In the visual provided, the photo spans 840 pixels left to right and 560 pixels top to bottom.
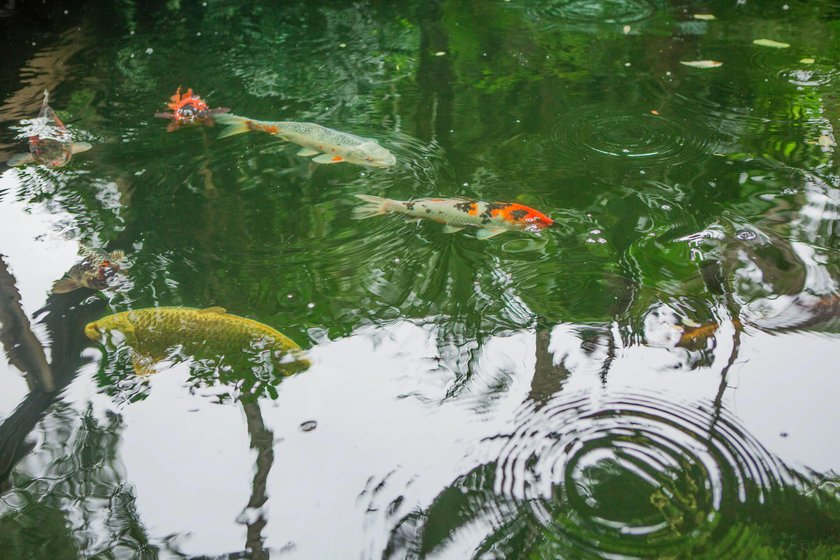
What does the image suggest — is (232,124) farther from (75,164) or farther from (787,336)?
(787,336)

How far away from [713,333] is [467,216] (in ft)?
4.21

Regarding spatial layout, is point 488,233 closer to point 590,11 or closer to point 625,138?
point 625,138

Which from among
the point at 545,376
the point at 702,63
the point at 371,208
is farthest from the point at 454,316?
the point at 702,63

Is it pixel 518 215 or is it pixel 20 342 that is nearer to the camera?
pixel 20 342

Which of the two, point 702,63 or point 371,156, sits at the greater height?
point 702,63

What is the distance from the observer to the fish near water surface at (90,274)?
10.9 feet

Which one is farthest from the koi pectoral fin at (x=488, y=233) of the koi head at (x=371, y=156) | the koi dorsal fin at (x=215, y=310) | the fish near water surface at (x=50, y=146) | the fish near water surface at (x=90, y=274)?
the fish near water surface at (x=50, y=146)

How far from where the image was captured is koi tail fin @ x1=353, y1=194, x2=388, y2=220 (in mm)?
3754

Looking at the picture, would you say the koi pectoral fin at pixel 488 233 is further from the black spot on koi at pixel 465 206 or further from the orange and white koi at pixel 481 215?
the black spot on koi at pixel 465 206

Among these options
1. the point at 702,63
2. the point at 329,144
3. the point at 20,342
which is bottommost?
the point at 20,342

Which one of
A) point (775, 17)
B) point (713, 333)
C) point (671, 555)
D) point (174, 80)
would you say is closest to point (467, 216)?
point (713, 333)

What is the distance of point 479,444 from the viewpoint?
100 inches

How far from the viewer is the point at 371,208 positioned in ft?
12.4

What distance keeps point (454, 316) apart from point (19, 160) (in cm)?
312
